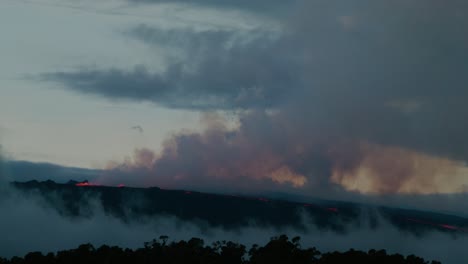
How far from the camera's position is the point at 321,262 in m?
198

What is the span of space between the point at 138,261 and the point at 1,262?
30.1m

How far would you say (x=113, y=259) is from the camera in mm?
190500

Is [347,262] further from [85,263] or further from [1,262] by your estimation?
[1,262]

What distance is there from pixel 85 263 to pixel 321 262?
52602mm

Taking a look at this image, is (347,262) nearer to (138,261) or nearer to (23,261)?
(138,261)

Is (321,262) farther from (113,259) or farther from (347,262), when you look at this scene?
(113,259)

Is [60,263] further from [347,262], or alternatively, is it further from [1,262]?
[347,262]

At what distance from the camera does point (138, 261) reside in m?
194

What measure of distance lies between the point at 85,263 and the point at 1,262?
18.3 meters

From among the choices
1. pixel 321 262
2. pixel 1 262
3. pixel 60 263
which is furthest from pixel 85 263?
pixel 321 262

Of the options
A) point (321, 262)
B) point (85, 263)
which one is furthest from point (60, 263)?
point (321, 262)

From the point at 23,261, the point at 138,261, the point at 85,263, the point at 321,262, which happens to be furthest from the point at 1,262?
the point at 321,262

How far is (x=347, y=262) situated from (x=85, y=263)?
58.7 m

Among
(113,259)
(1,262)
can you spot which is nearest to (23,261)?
(1,262)
